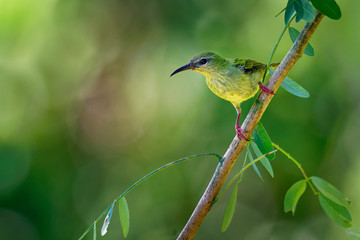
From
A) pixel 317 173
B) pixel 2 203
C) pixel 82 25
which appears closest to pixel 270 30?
pixel 317 173

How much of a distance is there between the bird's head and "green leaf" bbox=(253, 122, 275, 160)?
5.10 feet

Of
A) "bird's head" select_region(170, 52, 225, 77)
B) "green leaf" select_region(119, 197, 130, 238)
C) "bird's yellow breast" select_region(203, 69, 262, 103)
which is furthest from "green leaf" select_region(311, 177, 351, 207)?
"bird's head" select_region(170, 52, 225, 77)

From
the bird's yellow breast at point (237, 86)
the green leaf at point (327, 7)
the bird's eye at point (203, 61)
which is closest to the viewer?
the green leaf at point (327, 7)

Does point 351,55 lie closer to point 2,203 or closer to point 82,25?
point 82,25

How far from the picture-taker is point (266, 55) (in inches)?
166

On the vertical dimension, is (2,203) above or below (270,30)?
below

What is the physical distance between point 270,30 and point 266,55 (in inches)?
11.4

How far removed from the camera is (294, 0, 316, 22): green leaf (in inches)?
58.8

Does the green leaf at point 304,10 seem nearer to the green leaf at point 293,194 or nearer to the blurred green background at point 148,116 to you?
the green leaf at point 293,194

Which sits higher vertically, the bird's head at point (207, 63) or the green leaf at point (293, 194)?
the green leaf at point (293, 194)

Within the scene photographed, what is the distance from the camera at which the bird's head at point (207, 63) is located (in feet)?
11.0

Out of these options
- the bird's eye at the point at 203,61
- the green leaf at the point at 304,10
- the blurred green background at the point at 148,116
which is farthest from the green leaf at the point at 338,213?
the blurred green background at the point at 148,116

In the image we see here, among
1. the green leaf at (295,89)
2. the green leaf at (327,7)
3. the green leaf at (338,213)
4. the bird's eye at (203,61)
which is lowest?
the bird's eye at (203,61)

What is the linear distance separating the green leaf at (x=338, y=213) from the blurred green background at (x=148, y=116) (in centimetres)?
248
